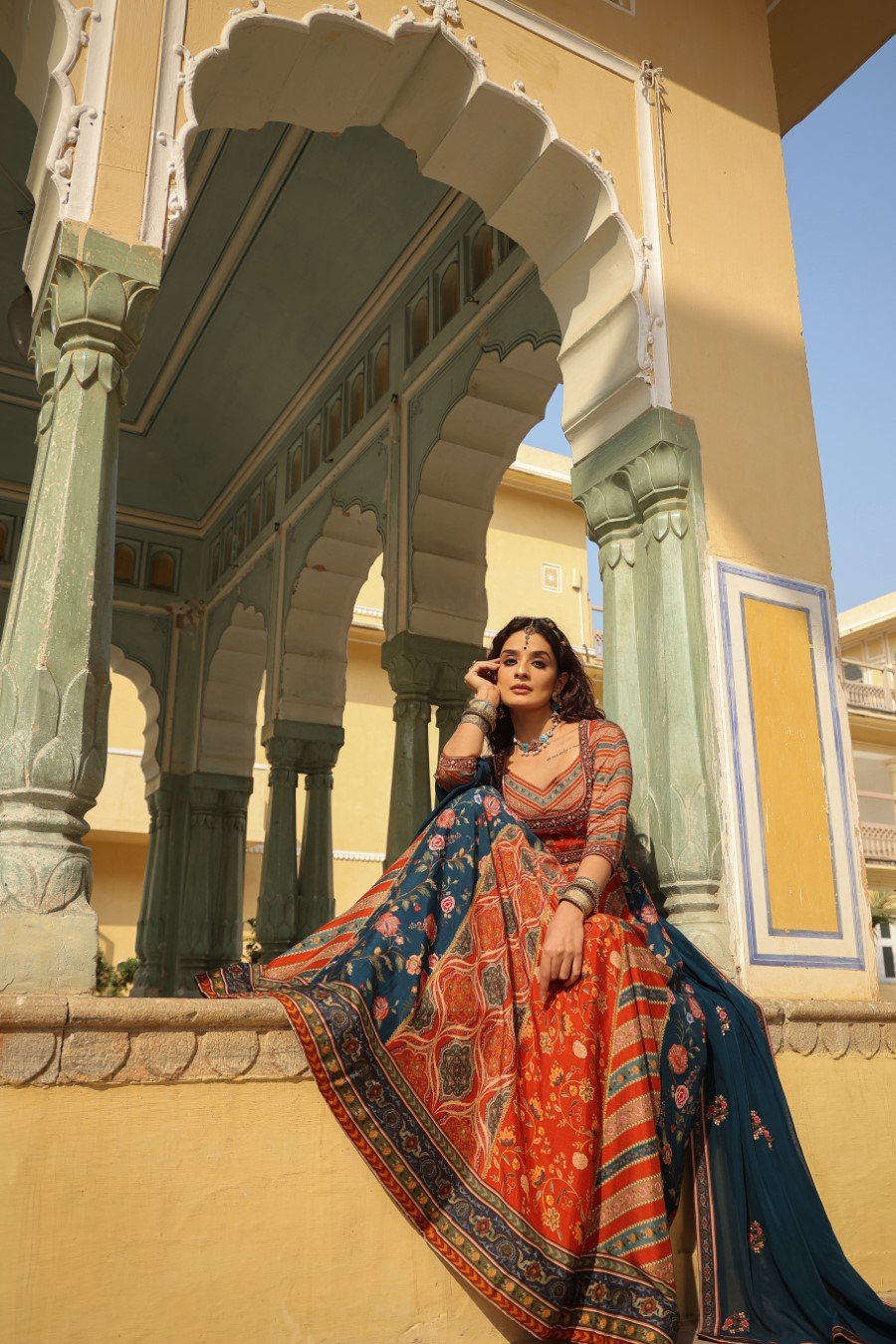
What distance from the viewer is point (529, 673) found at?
3328 mm

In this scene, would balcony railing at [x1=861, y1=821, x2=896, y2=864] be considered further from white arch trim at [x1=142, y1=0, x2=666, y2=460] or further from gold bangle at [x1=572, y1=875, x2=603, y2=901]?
gold bangle at [x1=572, y1=875, x2=603, y2=901]

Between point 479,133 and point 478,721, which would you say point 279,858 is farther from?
point 479,133

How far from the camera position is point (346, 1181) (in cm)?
248

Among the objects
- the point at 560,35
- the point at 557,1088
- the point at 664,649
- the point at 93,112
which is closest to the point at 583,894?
the point at 557,1088

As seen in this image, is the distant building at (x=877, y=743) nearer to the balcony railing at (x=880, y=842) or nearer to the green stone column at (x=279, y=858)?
the balcony railing at (x=880, y=842)

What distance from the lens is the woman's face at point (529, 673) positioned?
10.9 feet

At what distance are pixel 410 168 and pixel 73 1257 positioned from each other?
17.5 feet

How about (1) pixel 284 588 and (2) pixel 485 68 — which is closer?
(2) pixel 485 68

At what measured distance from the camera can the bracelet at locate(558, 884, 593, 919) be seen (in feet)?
8.71

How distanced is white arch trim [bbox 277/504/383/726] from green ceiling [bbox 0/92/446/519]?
1227mm

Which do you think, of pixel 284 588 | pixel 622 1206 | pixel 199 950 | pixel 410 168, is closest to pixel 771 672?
pixel 622 1206

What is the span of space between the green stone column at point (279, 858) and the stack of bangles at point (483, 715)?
4.61 meters

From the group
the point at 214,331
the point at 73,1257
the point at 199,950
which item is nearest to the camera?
the point at 73,1257

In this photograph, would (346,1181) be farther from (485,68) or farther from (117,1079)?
(485,68)
